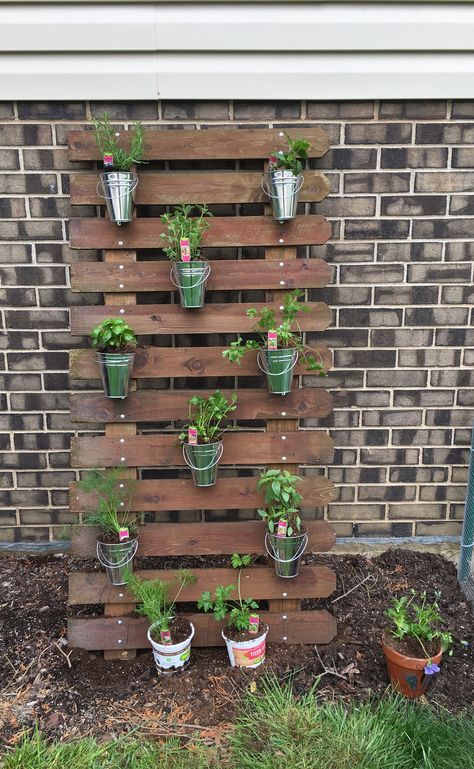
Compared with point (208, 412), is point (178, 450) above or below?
below

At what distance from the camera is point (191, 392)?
282cm

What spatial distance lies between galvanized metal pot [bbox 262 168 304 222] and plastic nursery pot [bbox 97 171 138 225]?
573mm

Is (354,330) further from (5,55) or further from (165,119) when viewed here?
(5,55)

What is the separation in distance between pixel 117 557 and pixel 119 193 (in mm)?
1530

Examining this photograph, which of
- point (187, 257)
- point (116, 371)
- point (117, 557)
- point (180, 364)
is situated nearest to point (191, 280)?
point (187, 257)

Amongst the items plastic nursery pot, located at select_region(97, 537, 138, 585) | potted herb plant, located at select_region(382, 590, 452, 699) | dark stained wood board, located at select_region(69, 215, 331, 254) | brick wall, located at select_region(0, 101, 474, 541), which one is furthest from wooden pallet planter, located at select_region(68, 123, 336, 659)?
brick wall, located at select_region(0, 101, 474, 541)

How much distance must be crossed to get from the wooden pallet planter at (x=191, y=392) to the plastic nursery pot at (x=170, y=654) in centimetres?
14

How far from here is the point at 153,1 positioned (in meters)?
2.93

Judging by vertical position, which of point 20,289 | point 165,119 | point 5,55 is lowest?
point 20,289

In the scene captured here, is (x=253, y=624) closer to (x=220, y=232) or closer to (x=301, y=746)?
(x=301, y=746)

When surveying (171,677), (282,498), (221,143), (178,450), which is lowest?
(171,677)

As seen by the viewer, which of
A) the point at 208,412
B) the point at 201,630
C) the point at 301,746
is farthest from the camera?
the point at 201,630

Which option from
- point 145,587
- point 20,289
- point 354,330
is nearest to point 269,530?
point 145,587

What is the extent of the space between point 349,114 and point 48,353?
1940mm
